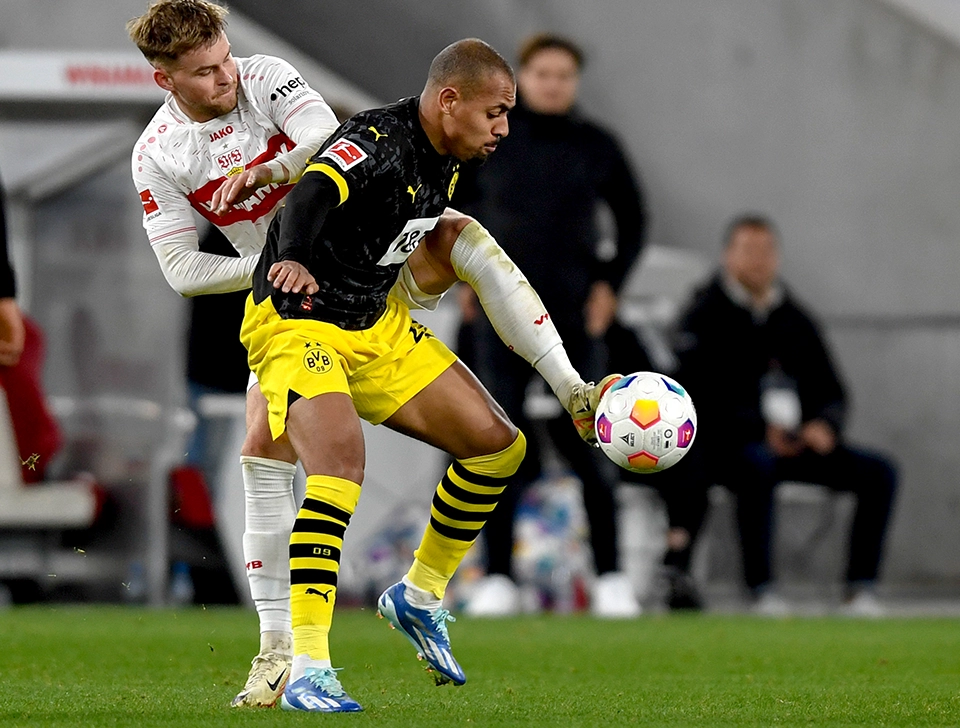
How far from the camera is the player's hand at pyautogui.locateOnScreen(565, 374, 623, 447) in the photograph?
14.9 ft

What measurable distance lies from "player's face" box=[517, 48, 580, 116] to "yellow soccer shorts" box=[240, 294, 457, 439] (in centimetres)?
336

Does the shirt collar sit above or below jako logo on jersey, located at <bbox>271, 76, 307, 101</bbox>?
below

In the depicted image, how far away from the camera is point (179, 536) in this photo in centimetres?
879

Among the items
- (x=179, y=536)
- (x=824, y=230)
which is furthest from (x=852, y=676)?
(x=824, y=230)

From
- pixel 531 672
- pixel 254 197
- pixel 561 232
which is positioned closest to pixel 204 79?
pixel 254 197

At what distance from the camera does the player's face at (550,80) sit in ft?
25.6

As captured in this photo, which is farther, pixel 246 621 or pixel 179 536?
pixel 179 536

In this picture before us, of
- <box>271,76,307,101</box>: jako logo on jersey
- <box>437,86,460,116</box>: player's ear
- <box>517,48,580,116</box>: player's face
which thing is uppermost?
<box>517,48,580,116</box>: player's face

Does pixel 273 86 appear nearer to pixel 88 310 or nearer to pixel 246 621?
pixel 246 621

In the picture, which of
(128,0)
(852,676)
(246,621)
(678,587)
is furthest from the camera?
(128,0)

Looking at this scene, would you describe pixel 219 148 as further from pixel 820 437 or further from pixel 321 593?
pixel 820 437

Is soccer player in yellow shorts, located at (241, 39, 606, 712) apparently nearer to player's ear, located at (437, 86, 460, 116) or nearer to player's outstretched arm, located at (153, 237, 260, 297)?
player's ear, located at (437, 86, 460, 116)

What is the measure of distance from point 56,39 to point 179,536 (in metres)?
3.31

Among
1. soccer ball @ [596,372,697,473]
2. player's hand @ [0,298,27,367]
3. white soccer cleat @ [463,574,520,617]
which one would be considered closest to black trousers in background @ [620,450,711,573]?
white soccer cleat @ [463,574,520,617]
